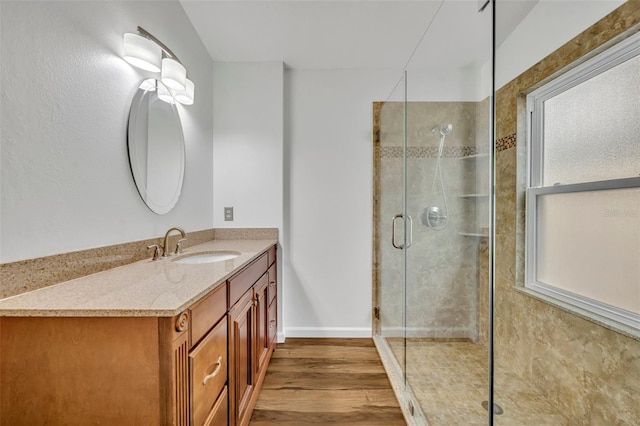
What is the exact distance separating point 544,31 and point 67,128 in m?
2.41

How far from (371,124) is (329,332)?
198 centimetres

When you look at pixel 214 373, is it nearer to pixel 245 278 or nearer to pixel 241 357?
pixel 241 357

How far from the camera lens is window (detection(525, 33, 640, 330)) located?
1.14 metres

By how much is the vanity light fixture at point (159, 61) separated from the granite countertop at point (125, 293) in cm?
100

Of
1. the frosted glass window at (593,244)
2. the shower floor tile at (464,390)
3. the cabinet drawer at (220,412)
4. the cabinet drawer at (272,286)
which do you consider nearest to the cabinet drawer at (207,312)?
the cabinet drawer at (220,412)

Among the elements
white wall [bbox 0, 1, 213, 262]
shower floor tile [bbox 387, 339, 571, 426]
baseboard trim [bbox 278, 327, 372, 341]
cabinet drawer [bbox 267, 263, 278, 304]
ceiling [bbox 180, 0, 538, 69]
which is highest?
ceiling [bbox 180, 0, 538, 69]

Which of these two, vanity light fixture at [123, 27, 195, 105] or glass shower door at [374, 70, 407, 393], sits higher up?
vanity light fixture at [123, 27, 195, 105]

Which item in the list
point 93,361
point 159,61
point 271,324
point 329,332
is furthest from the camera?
point 329,332

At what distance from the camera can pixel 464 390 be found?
1415 mm

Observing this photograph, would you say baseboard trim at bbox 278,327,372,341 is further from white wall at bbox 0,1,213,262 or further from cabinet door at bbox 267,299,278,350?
white wall at bbox 0,1,213,262

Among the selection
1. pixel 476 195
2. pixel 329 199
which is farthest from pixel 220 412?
pixel 329 199

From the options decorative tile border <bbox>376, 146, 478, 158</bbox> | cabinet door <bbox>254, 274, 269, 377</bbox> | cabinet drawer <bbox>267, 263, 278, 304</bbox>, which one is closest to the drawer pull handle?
cabinet door <bbox>254, 274, 269, 377</bbox>

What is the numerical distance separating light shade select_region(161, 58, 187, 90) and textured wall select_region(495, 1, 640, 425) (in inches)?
80.4

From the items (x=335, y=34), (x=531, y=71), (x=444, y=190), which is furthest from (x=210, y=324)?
(x=531, y=71)
